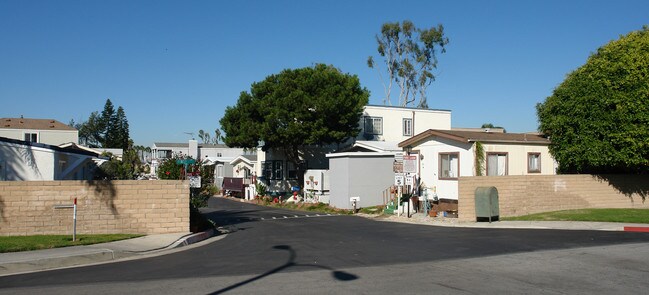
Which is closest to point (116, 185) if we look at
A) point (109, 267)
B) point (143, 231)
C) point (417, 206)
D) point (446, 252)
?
point (143, 231)

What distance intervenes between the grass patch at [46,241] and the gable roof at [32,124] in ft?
178

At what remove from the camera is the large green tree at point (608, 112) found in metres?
23.8

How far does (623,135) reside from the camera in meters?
24.0

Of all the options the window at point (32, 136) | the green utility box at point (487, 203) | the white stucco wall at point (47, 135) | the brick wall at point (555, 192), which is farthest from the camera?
the window at point (32, 136)

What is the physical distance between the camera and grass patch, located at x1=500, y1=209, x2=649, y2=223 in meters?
21.6

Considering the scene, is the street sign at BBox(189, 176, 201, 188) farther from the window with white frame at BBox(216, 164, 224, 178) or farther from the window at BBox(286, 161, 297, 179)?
the window with white frame at BBox(216, 164, 224, 178)

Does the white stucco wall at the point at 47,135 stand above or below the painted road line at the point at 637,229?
above

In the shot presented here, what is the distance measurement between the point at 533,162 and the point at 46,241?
2196cm

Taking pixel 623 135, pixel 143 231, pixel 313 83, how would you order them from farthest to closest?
pixel 313 83
pixel 623 135
pixel 143 231

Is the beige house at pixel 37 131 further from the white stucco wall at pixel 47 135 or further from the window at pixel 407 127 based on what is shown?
the window at pixel 407 127

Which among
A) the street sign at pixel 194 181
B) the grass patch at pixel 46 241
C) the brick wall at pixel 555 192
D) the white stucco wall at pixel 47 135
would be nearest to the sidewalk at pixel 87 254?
the grass patch at pixel 46 241

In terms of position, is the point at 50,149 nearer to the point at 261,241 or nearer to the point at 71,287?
the point at 261,241

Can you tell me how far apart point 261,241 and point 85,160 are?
49.6 feet

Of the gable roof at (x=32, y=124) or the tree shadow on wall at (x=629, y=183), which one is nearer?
the tree shadow on wall at (x=629, y=183)
